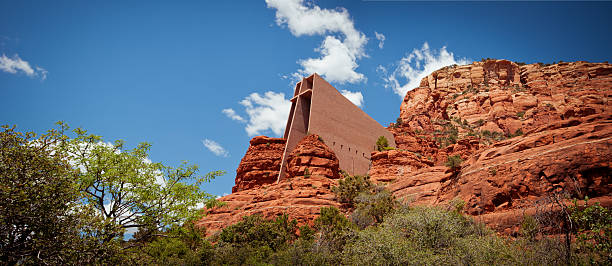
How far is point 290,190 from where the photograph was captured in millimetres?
24844

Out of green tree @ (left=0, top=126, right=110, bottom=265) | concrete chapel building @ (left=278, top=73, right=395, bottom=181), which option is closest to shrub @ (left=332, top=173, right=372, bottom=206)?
concrete chapel building @ (left=278, top=73, right=395, bottom=181)

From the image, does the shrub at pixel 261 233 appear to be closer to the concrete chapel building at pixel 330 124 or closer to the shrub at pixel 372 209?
the shrub at pixel 372 209

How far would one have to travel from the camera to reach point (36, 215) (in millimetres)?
6629

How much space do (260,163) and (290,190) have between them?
7765 millimetres

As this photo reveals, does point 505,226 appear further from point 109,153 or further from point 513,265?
point 109,153

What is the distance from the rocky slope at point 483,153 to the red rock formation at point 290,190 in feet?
Result: 0.29

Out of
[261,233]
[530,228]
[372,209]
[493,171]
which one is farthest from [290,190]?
[530,228]

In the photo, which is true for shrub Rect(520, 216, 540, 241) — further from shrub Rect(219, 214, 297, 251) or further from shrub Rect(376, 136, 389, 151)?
shrub Rect(376, 136, 389, 151)

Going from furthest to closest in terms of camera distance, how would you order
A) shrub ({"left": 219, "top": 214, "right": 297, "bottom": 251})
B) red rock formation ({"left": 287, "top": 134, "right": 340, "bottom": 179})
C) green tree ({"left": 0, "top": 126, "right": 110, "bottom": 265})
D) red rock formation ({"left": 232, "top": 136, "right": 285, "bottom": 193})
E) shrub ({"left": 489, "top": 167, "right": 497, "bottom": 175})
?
red rock formation ({"left": 232, "top": 136, "right": 285, "bottom": 193}), red rock formation ({"left": 287, "top": 134, "right": 340, "bottom": 179}), shrub ({"left": 219, "top": 214, "right": 297, "bottom": 251}), shrub ({"left": 489, "top": 167, "right": 497, "bottom": 175}), green tree ({"left": 0, "top": 126, "right": 110, "bottom": 265})

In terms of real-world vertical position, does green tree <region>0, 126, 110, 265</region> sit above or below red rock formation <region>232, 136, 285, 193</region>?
below

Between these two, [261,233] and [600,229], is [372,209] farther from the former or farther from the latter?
[600,229]

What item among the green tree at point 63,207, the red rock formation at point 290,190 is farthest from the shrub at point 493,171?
the green tree at point 63,207

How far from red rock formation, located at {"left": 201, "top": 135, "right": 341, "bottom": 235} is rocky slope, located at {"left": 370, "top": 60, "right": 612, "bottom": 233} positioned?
546 cm

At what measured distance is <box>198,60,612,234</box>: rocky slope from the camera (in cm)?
1282
